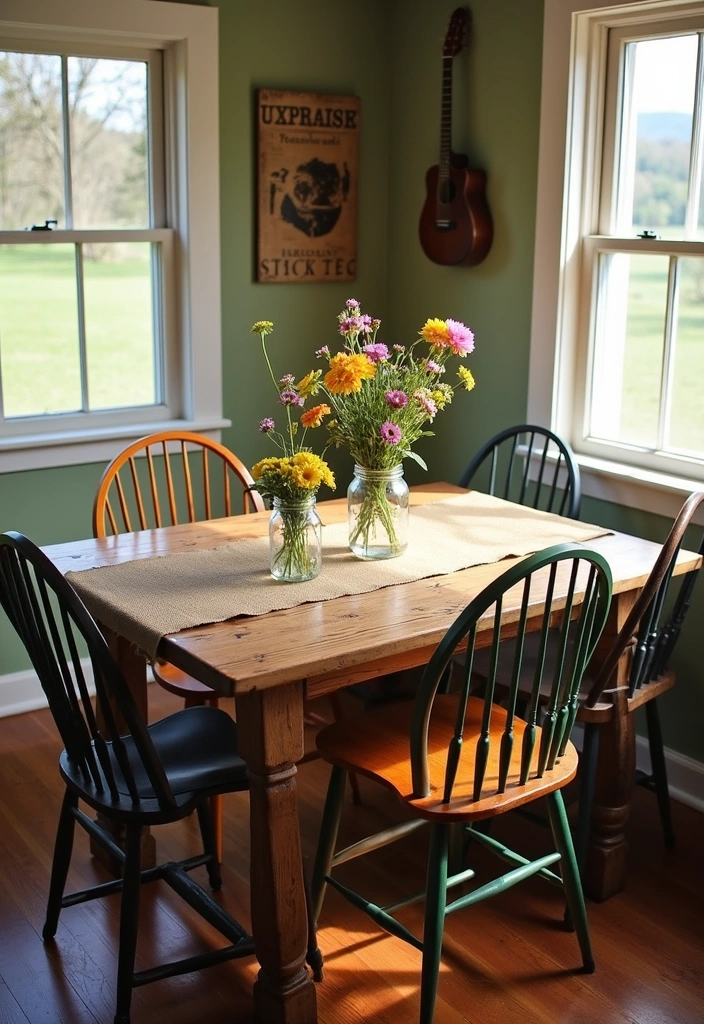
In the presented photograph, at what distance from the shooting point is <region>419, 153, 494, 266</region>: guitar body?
3.52 m

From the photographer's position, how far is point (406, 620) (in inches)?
85.5

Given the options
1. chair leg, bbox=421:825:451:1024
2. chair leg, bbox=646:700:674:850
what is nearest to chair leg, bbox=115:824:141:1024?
chair leg, bbox=421:825:451:1024

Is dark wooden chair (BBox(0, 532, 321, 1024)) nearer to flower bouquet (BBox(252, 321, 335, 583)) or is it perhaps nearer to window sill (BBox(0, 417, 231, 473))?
flower bouquet (BBox(252, 321, 335, 583))

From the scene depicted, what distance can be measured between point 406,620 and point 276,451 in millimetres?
1836

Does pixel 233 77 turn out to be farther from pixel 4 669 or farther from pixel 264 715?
pixel 264 715

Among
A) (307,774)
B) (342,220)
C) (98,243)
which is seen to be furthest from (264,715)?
(342,220)

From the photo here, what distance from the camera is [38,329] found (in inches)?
136

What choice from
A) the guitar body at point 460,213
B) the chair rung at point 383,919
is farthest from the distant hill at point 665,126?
→ the chair rung at point 383,919

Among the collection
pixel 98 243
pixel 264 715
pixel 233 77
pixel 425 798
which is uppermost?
pixel 233 77

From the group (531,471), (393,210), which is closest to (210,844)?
(531,471)

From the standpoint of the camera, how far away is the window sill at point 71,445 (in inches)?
134

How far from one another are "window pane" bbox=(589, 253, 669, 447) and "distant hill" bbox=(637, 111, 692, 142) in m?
0.32

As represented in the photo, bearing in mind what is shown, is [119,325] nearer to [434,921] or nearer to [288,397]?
[288,397]

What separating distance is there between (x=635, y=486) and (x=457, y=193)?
109cm
